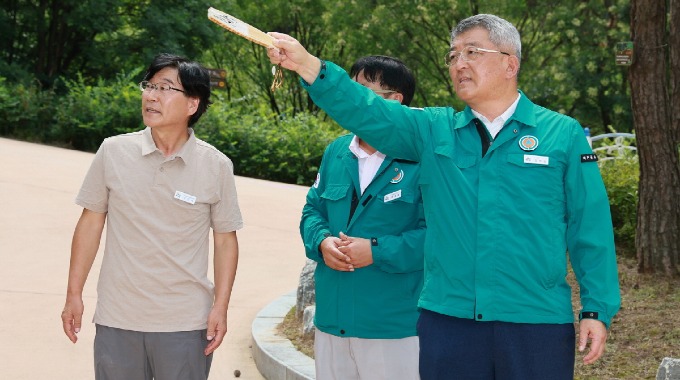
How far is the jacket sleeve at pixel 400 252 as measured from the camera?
4.21 m

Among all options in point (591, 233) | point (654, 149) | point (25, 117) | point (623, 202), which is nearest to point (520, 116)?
point (591, 233)

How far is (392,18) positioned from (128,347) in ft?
86.4

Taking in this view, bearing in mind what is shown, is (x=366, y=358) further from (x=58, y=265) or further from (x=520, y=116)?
(x=58, y=265)

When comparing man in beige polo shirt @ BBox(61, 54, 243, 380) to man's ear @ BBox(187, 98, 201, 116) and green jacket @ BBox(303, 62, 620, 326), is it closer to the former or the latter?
man's ear @ BBox(187, 98, 201, 116)

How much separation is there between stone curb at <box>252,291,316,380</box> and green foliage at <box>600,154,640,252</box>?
3.70m

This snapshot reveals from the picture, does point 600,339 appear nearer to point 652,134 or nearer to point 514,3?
point 652,134

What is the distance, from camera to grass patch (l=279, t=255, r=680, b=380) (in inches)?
243

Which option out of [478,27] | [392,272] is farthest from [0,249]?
[478,27]

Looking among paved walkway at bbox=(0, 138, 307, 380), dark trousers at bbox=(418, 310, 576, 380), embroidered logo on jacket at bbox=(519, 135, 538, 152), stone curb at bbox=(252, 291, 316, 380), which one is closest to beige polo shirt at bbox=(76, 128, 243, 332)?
dark trousers at bbox=(418, 310, 576, 380)

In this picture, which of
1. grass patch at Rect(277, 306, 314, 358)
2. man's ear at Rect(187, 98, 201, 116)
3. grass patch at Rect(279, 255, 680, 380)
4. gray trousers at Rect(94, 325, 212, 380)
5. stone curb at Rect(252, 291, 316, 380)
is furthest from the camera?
grass patch at Rect(277, 306, 314, 358)

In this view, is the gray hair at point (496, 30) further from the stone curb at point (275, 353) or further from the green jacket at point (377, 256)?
the stone curb at point (275, 353)

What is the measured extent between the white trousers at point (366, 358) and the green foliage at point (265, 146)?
1423 centimetres

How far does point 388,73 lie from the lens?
4.57m

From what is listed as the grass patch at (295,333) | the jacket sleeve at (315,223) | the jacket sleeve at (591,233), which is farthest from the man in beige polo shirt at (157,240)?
the grass patch at (295,333)
